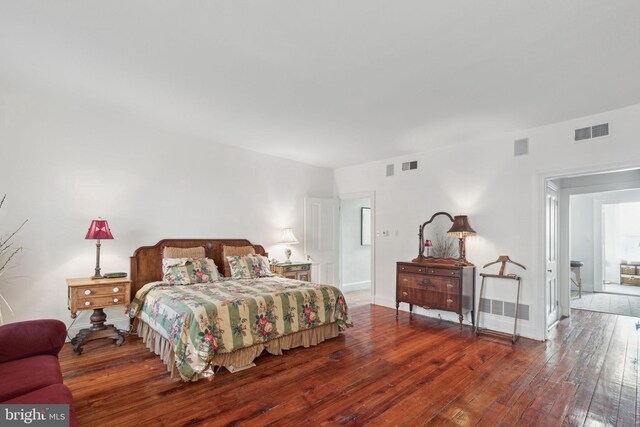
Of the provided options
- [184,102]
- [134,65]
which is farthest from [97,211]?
[134,65]

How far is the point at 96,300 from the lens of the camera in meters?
3.55

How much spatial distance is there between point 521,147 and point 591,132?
72cm

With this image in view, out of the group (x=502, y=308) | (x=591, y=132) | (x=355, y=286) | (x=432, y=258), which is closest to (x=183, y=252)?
(x=432, y=258)

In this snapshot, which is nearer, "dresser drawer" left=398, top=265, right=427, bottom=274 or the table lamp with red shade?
the table lamp with red shade

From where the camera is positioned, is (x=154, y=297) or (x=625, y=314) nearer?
(x=154, y=297)

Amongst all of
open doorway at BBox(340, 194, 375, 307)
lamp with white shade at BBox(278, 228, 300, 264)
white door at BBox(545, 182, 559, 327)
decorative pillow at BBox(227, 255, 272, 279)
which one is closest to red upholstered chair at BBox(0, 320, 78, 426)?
decorative pillow at BBox(227, 255, 272, 279)

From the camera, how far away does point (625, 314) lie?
525 cm

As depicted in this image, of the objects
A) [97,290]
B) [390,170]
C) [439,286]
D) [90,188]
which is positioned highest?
[390,170]

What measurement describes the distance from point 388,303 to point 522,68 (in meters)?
4.20

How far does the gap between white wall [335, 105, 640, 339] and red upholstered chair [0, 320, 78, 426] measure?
15.4 feet

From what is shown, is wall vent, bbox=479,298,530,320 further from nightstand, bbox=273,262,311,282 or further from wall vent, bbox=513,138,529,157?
nightstand, bbox=273,262,311,282

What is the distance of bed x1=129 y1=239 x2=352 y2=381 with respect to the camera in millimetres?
2896

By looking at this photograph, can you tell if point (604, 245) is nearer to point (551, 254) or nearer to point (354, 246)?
point (551, 254)

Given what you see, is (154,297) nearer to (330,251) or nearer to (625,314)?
(330,251)
